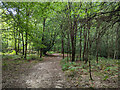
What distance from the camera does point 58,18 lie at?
9.38m

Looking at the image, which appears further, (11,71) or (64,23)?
(64,23)

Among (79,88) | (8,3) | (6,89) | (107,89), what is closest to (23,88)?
(6,89)

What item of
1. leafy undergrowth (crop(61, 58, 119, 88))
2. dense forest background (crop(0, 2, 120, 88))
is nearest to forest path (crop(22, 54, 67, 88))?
leafy undergrowth (crop(61, 58, 119, 88))

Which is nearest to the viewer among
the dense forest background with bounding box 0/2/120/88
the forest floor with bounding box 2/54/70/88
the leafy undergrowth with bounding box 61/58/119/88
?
the leafy undergrowth with bounding box 61/58/119/88

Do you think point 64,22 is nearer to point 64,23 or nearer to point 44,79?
point 64,23

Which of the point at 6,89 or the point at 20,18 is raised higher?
the point at 20,18

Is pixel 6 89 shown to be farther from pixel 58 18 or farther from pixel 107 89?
pixel 58 18

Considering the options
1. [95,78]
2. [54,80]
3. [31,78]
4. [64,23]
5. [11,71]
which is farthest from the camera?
[64,23]

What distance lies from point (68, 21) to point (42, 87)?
708 centimetres

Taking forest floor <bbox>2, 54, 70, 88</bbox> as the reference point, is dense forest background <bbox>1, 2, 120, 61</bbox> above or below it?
above

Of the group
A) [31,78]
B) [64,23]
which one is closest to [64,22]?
[64,23]

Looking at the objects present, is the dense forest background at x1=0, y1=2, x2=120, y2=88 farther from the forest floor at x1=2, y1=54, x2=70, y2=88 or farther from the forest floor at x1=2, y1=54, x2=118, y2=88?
the forest floor at x1=2, y1=54, x2=70, y2=88

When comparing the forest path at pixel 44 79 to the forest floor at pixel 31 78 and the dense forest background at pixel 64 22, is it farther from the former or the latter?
the dense forest background at pixel 64 22

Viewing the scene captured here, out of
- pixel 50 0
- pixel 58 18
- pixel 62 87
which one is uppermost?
pixel 58 18
